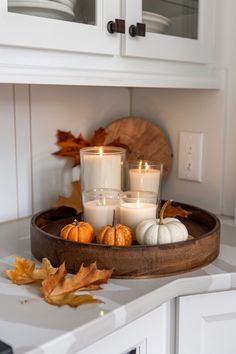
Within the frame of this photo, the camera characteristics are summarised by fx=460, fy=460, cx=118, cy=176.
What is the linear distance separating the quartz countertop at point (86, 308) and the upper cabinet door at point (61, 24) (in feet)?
1.41

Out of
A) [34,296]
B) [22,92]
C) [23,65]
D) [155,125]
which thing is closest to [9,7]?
[23,65]

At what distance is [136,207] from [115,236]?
11 centimetres

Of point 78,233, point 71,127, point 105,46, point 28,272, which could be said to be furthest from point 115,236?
point 71,127

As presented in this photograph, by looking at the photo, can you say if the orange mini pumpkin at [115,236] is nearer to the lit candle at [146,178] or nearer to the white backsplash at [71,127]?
the lit candle at [146,178]

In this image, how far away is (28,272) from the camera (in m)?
0.81

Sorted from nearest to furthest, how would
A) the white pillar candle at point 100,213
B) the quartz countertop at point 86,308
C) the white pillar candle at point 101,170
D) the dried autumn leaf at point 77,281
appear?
the quartz countertop at point 86,308 → the dried autumn leaf at point 77,281 → the white pillar candle at point 100,213 → the white pillar candle at point 101,170

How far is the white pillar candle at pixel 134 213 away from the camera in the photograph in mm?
954

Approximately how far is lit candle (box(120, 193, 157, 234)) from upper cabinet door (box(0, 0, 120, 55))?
1.07 ft

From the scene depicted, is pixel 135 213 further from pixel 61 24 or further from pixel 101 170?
pixel 61 24

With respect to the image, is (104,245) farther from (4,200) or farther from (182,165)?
(182,165)

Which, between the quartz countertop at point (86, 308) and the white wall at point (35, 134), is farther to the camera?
the white wall at point (35, 134)

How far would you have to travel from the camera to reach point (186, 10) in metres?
1.11

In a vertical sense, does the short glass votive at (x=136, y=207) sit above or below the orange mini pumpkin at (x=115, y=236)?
above

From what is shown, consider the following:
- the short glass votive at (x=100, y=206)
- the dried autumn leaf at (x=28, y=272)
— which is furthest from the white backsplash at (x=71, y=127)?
the dried autumn leaf at (x=28, y=272)
